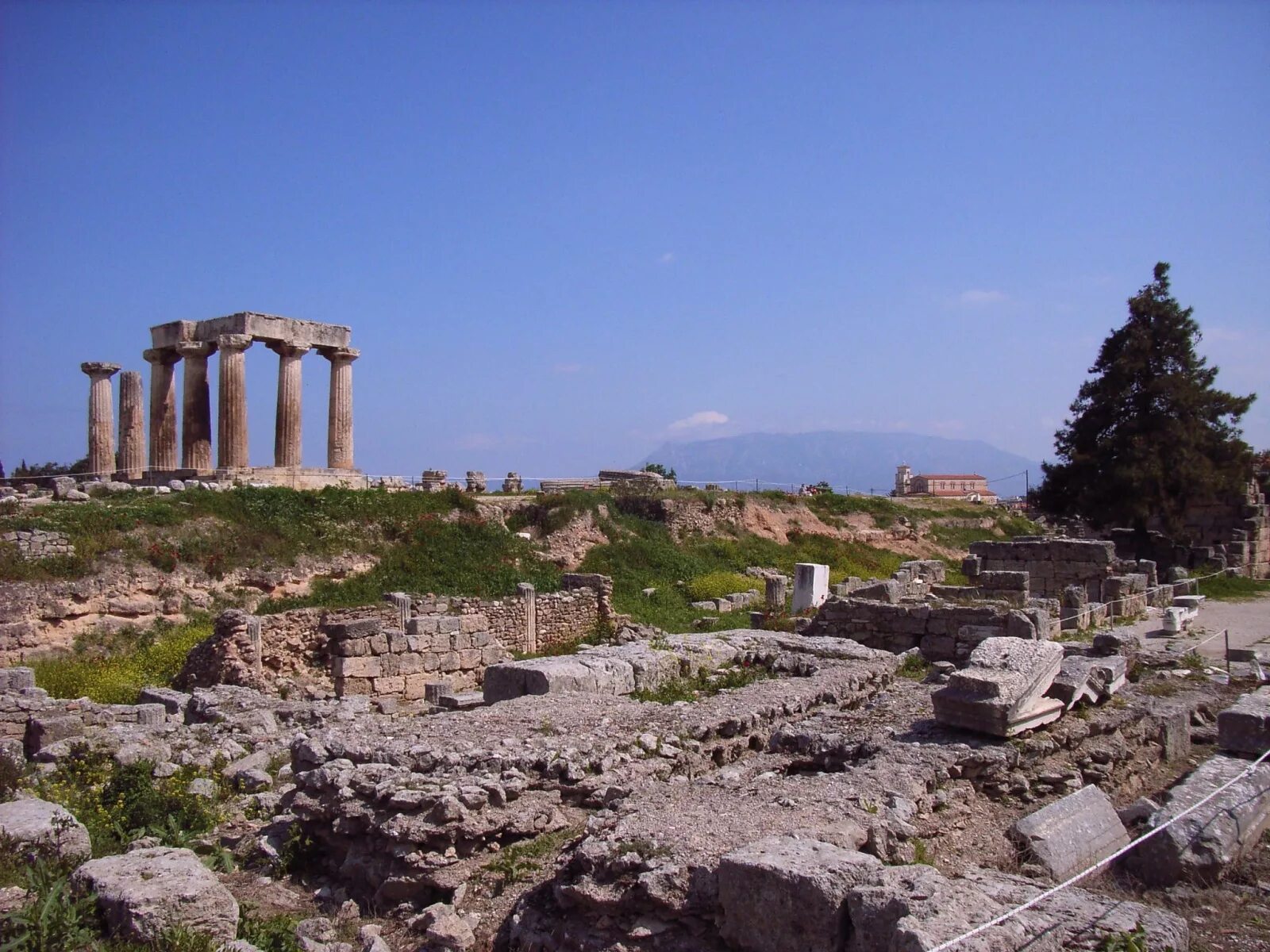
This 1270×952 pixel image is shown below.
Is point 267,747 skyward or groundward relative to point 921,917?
groundward

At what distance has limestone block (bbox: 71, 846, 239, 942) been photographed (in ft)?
16.7

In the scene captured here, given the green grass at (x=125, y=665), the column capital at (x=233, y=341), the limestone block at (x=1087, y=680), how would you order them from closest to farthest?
1. the limestone block at (x=1087, y=680)
2. the green grass at (x=125, y=665)
3. the column capital at (x=233, y=341)

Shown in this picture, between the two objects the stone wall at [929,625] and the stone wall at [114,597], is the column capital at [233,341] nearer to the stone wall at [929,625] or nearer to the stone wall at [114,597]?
the stone wall at [114,597]

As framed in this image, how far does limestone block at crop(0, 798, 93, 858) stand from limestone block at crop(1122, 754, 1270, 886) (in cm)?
716

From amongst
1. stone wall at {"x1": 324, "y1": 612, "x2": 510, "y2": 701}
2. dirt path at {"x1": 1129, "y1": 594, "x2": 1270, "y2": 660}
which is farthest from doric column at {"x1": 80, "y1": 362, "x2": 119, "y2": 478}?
dirt path at {"x1": 1129, "y1": 594, "x2": 1270, "y2": 660}

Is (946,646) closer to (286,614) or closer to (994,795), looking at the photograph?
(994,795)

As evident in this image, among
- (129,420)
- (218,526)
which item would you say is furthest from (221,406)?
(218,526)

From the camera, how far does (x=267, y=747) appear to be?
9789 mm

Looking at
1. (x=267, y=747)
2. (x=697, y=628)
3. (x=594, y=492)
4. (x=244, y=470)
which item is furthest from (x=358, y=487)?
(x=267, y=747)

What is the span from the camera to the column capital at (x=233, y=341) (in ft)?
94.6

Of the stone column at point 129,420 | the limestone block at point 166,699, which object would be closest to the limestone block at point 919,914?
the limestone block at point 166,699

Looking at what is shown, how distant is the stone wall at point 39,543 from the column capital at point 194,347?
40.8 ft

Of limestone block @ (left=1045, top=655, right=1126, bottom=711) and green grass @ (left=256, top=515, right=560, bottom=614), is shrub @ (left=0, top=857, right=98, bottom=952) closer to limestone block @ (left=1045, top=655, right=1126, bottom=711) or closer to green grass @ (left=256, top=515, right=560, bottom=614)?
limestone block @ (left=1045, top=655, right=1126, bottom=711)

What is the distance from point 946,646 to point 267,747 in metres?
8.85
